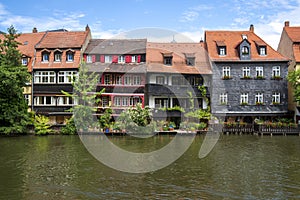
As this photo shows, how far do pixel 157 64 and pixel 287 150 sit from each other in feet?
67.0

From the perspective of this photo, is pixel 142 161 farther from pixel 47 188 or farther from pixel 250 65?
pixel 250 65

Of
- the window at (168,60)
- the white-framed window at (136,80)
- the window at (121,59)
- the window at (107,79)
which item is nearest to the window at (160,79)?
the white-framed window at (136,80)

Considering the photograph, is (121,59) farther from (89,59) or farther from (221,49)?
A: (221,49)

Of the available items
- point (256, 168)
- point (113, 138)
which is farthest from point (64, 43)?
point (256, 168)

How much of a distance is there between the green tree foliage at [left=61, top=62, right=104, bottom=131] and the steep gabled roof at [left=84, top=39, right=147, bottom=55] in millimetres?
4679

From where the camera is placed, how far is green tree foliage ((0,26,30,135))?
118 ft

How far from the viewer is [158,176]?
19.0 meters

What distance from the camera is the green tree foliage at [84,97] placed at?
3806 centimetres

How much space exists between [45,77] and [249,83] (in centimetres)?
2581

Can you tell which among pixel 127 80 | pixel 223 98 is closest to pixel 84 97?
pixel 127 80

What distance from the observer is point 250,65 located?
42.7m

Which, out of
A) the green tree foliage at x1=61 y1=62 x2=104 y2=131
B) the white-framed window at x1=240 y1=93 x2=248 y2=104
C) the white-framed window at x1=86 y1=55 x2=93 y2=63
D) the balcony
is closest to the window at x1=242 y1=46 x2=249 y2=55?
the white-framed window at x1=240 y1=93 x2=248 y2=104

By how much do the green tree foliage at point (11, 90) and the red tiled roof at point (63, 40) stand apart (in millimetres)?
6346

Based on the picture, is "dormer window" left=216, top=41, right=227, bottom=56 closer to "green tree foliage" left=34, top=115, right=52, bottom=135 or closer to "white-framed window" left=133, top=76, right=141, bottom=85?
"white-framed window" left=133, top=76, right=141, bottom=85
